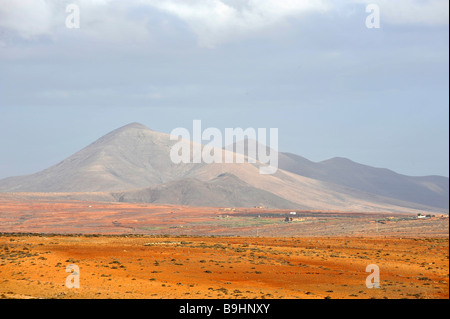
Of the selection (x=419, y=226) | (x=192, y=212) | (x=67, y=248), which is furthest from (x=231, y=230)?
(x=67, y=248)

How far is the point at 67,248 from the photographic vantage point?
53.3 meters

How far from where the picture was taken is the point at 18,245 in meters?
54.2

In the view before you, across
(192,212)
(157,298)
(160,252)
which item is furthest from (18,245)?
(192,212)

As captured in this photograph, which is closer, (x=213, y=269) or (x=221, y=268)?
(x=213, y=269)

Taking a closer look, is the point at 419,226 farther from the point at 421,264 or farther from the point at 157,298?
the point at 157,298
